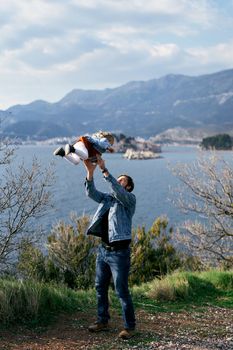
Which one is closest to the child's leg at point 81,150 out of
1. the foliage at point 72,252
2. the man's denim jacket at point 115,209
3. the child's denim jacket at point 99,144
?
the child's denim jacket at point 99,144

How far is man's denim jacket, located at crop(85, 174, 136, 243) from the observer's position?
223 inches


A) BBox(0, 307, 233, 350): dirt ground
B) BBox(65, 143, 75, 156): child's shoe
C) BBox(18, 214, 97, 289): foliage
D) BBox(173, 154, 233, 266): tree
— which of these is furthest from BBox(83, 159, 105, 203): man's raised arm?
BBox(173, 154, 233, 266): tree

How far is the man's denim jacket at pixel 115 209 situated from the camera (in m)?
5.66

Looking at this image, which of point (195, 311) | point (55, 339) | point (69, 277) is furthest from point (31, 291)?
point (69, 277)

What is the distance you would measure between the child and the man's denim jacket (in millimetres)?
320

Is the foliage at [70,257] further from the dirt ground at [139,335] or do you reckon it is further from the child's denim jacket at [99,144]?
the child's denim jacket at [99,144]

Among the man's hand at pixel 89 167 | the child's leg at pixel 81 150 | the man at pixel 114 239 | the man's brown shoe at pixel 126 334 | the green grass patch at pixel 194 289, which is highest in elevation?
the child's leg at pixel 81 150

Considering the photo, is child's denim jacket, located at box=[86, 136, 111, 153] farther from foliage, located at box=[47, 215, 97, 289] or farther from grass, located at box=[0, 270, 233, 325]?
foliage, located at box=[47, 215, 97, 289]

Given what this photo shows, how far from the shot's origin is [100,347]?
552 centimetres

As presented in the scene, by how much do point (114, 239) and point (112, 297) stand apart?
2.59 metres

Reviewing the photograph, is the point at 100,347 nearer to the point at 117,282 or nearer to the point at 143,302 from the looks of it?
the point at 117,282

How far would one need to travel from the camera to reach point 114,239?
225 inches

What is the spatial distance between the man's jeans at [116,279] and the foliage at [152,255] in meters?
9.33

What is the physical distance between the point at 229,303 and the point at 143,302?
1524mm
